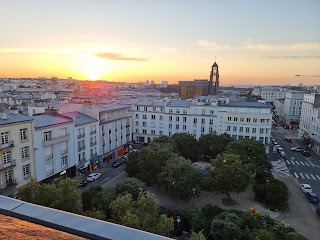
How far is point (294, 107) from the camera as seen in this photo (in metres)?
104

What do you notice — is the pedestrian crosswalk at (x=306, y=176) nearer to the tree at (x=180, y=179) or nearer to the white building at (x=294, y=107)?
the tree at (x=180, y=179)

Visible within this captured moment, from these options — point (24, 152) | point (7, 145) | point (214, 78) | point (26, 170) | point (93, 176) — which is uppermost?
point (214, 78)

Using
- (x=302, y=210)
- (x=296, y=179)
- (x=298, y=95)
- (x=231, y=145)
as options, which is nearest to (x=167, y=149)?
(x=231, y=145)

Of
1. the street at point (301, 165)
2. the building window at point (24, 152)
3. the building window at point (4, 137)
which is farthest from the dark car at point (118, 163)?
the street at point (301, 165)

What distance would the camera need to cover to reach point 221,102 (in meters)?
65.9

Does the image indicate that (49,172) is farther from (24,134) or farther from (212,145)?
(212,145)

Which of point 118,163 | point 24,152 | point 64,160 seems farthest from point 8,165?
point 118,163

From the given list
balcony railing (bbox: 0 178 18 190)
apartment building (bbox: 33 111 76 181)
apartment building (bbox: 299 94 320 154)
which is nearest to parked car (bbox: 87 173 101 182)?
apartment building (bbox: 33 111 76 181)

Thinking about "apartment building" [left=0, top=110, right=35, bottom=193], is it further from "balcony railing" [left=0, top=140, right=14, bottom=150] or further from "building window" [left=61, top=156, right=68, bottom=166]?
"building window" [left=61, top=156, right=68, bottom=166]

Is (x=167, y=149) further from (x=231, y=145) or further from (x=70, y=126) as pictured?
(x=70, y=126)

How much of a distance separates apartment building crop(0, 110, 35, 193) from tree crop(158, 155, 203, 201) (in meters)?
16.8

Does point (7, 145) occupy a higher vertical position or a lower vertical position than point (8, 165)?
higher

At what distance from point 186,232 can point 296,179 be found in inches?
1144

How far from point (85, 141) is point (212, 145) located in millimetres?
22376
